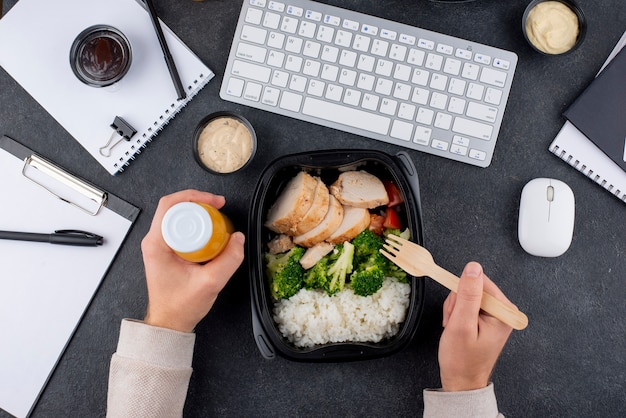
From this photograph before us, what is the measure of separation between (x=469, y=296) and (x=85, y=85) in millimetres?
838

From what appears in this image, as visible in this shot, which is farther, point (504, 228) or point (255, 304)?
point (504, 228)

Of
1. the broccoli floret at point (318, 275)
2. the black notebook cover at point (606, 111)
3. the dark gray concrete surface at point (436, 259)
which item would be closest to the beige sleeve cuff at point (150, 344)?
the dark gray concrete surface at point (436, 259)

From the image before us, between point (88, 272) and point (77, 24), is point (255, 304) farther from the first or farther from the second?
point (77, 24)

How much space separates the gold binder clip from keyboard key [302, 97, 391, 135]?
13.7 inches

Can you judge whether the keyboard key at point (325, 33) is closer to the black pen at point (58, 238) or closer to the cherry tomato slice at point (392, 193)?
the cherry tomato slice at point (392, 193)

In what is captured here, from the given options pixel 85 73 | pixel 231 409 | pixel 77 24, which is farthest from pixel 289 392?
pixel 77 24

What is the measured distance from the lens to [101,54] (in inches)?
40.7

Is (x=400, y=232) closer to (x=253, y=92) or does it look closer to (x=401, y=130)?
(x=401, y=130)

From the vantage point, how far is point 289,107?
1050mm

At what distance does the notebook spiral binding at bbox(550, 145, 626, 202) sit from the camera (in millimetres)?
1052

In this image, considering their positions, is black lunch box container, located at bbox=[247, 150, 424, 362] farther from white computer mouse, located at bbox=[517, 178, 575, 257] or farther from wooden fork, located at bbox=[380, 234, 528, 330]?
white computer mouse, located at bbox=[517, 178, 575, 257]

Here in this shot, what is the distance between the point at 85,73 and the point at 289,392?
2.45 feet

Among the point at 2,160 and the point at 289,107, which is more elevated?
the point at 289,107

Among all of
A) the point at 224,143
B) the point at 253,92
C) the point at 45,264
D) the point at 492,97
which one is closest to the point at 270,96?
the point at 253,92
